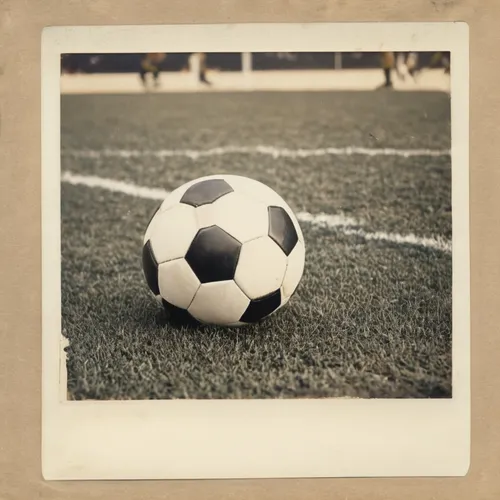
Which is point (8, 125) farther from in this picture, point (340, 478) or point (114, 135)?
point (340, 478)

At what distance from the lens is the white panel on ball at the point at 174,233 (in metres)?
1.16

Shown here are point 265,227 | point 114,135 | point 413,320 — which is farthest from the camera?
point 114,135

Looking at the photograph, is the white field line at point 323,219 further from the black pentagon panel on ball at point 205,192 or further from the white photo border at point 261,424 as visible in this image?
the black pentagon panel on ball at point 205,192

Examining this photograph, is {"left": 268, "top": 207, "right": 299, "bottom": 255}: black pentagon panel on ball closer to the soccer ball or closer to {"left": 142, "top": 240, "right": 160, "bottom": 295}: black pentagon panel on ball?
the soccer ball

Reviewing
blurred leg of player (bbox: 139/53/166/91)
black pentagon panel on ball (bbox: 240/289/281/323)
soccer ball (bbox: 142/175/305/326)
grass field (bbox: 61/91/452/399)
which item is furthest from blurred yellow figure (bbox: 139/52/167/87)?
black pentagon panel on ball (bbox: 240/289/281/323)

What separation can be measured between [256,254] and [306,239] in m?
0.43

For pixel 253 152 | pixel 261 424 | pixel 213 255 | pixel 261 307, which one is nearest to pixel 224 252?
pixel 213 255

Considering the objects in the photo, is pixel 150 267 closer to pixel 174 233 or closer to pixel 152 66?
pixel 174 233

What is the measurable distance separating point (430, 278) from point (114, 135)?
2.65 ft

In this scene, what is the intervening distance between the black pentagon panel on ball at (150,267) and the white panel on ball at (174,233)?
1 centimetres

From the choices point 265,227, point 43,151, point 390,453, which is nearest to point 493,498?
point 390,453

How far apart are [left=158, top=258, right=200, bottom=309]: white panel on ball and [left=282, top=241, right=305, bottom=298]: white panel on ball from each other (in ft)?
0.53

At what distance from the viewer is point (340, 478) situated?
3.97 feet

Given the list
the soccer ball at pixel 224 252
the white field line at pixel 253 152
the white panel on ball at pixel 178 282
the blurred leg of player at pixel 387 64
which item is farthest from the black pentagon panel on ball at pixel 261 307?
the white field line at pixel 253 152
